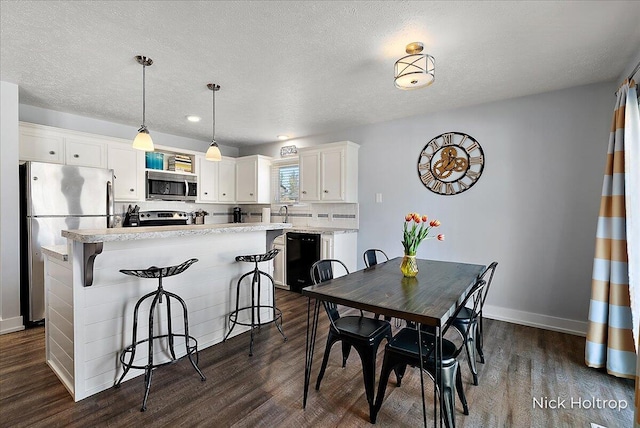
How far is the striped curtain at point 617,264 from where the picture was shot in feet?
7.29

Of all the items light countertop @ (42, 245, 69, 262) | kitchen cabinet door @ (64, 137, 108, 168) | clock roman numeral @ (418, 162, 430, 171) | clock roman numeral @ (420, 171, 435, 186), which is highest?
kitchen cabinet door @ (64, 137, 108, 168)

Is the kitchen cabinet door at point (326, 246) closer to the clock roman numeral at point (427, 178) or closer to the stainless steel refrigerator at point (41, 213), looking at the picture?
the clock roman numeral at point (427, 178)

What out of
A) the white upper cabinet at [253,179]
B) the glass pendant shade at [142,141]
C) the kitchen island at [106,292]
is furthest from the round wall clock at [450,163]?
the glass pendant shade at [142,141]

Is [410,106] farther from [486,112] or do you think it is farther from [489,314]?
[489,314]

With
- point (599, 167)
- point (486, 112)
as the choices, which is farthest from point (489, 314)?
point (486, 112)

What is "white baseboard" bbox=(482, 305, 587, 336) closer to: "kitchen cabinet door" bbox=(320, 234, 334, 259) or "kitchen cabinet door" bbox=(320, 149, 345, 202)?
"kitchen cabinet door" bbox=(320, 234, 334, 259)

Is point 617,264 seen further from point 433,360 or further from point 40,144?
point 40,144

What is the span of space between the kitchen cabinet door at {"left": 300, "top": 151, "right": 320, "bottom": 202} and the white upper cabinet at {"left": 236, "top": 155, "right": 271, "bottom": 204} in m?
0.92

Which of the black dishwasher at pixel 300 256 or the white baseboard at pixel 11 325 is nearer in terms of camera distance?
the white baseboard at pixel 11 325

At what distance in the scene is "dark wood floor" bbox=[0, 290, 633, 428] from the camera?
5.87 feet

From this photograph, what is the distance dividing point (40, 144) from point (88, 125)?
0.73 m

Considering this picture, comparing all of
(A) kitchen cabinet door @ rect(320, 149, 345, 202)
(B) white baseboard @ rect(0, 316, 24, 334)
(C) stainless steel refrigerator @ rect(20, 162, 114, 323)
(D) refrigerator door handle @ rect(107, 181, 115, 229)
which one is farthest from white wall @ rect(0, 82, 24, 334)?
(A) kitchen cabinet door @ rect(320, 149, 345, 202)

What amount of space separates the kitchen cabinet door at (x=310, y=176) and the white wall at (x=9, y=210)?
3232mm

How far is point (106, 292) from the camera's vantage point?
207 cm
